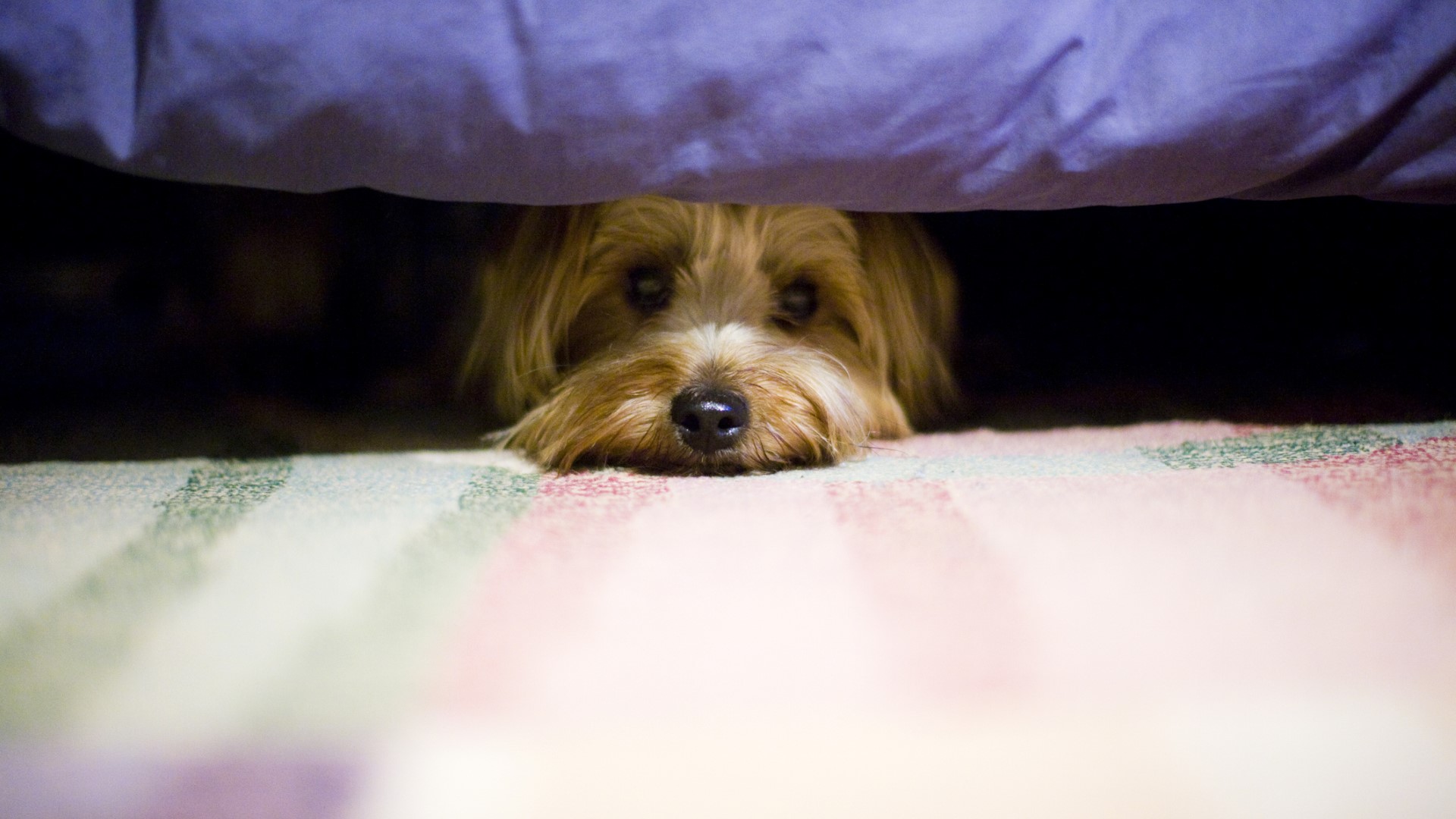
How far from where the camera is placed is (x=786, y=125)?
96 cm

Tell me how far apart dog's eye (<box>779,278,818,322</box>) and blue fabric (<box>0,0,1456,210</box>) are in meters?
0.57

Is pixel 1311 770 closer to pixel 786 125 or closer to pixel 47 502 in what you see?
pixel 786 125

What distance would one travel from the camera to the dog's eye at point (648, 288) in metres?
1.54

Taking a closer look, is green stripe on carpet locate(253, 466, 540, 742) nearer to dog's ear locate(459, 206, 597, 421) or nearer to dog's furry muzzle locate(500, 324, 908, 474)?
dog's furry muzzle locate(500, 324, 908, 474)

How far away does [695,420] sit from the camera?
3.94 feet

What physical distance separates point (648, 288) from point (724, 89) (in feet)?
2.05

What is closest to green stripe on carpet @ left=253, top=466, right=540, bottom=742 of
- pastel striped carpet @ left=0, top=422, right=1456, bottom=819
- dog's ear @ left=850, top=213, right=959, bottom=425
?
pastel striped carpet @ left=0, top=422, right=1456, bottom=819

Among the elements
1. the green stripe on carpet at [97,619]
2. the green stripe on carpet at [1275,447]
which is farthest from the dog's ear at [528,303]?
the green stripe on carpet at [1275,447]

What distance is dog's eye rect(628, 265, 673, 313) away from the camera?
1540 millimetres

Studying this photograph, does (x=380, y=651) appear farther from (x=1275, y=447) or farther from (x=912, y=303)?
(x=912, y=303)

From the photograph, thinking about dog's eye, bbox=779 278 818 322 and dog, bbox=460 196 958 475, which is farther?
dog's eye, bbox=779 278 818 322

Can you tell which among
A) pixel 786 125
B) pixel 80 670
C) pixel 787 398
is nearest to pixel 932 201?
pixel 786 125

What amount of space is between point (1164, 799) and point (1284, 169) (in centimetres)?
78

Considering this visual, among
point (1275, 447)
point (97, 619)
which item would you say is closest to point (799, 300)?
point (1275, 447)
